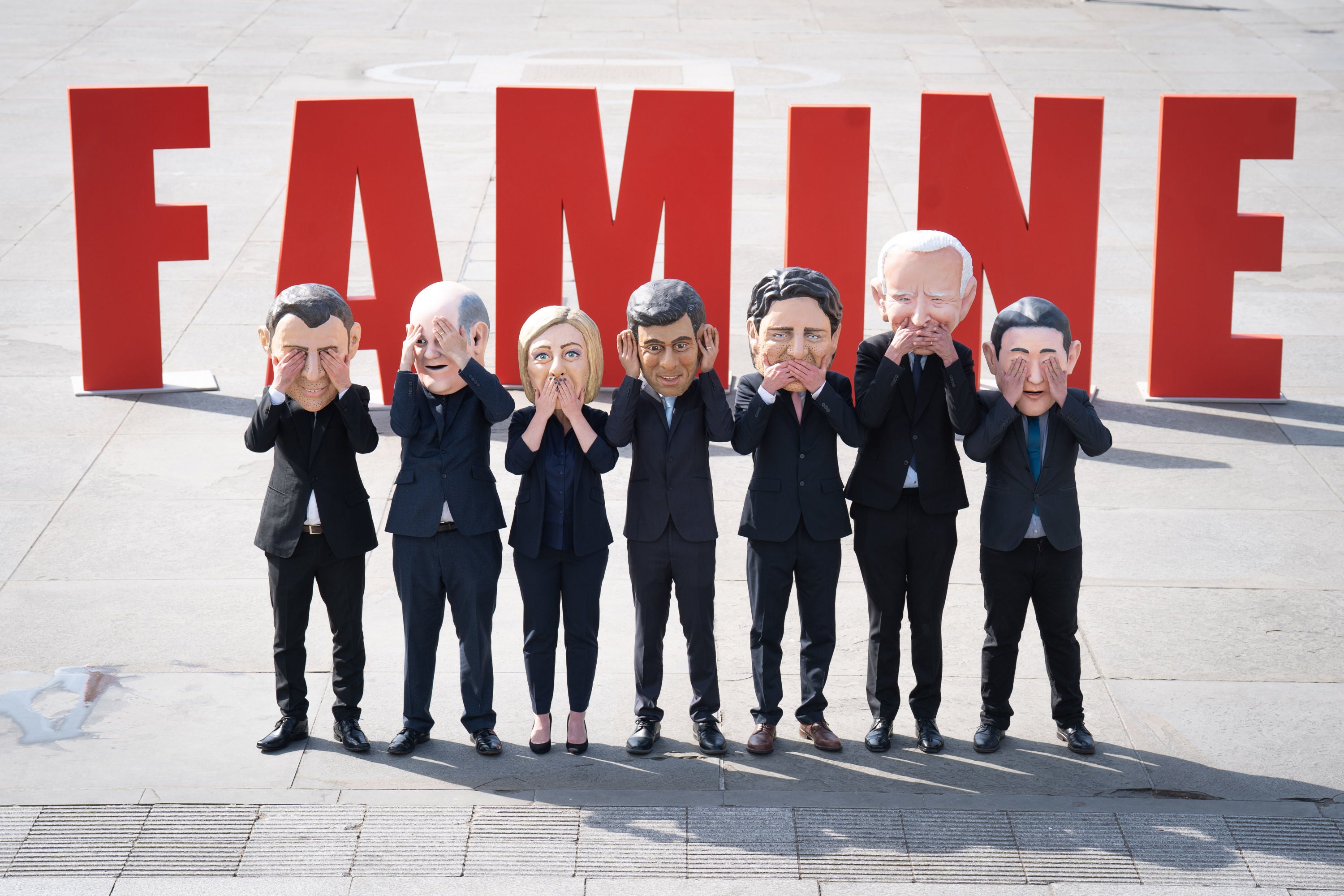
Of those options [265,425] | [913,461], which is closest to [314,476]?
[265,425]

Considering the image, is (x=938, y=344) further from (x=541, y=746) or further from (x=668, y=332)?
(x=541, y=746)

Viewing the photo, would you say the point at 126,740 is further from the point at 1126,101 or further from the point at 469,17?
the point at 469,17

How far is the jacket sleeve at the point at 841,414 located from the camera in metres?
5.43

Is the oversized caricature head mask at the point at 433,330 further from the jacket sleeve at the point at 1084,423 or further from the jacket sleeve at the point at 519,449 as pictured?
the jacket sleeve at the point at 1084,423

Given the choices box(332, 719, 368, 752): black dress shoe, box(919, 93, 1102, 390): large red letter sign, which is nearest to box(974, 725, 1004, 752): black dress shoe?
box(332, 719, 368, 752): black dress shoe

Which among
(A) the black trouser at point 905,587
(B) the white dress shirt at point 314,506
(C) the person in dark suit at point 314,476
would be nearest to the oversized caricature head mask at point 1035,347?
(A) the black trouser at point 905,587

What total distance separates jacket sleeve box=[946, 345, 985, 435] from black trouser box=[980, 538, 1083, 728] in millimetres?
495

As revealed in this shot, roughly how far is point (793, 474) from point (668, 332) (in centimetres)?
74

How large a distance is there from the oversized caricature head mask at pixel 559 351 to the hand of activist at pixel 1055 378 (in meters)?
1.70

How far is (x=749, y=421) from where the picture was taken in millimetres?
5492

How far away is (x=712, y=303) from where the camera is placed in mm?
9438

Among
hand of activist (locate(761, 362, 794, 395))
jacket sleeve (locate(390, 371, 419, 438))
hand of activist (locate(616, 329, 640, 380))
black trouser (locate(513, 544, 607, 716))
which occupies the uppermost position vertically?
hand of activist (locate(616, 329, 640, 380))

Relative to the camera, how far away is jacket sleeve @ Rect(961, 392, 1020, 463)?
543cm

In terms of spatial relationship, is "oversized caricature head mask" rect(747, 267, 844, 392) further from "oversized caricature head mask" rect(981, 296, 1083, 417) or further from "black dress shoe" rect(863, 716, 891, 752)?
"black dress shoe" rect(863, 716, 891, 752)
